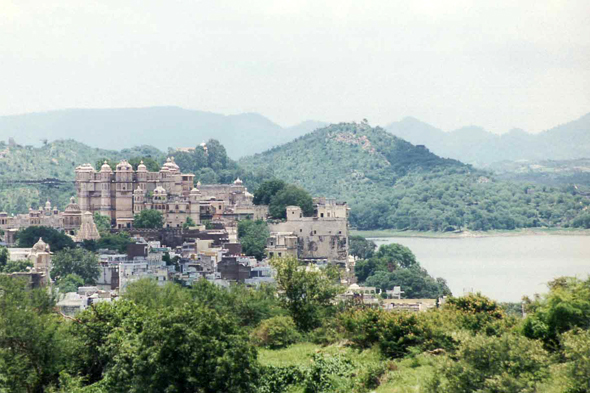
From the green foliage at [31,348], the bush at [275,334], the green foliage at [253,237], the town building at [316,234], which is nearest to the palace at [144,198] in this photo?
the green foliage at [253,237]

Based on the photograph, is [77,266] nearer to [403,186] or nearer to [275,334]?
[275,334]

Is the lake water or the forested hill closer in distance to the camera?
the lake water

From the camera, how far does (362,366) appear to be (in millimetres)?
11102

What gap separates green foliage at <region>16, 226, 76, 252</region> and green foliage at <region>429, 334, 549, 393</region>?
74.8 feet

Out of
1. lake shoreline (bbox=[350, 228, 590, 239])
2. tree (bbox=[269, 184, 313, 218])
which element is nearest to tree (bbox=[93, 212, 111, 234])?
tree (bbox=[269, 184, 313, 218])

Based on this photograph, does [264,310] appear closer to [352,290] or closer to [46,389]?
[46,389]

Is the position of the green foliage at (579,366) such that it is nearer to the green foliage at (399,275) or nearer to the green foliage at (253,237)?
the green foliage at (399,275)

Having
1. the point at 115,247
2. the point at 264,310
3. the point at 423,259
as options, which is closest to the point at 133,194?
the point at 115,247

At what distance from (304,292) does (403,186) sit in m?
54.8

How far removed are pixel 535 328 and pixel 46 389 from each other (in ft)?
17.5

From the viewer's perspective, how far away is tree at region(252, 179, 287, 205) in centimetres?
3606

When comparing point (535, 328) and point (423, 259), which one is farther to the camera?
point (423, 259)

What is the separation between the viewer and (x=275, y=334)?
12.9 metres

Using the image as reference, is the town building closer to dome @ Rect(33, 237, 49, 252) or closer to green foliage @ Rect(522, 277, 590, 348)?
dome @ Rect(33, 237, 49, 252)
